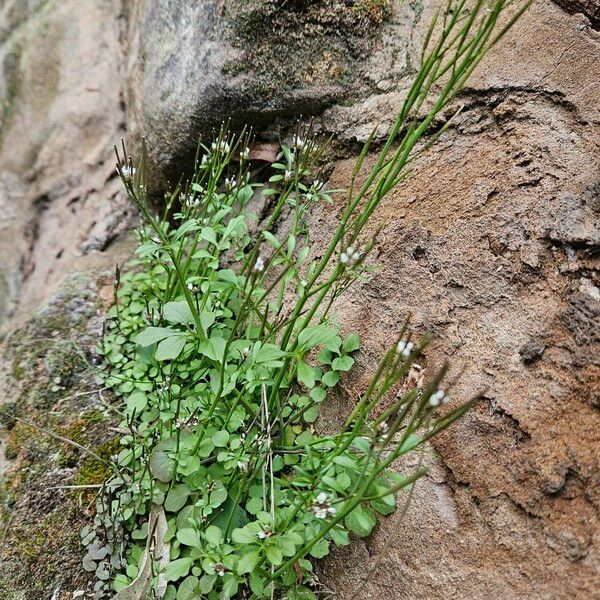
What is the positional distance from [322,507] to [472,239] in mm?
1111

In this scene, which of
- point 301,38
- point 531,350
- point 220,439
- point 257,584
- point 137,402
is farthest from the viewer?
point 301,38

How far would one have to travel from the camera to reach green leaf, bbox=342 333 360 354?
6.73 feet

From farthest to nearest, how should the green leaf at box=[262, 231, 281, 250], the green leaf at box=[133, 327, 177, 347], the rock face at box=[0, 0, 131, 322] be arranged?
the rock face at box=[0, 0, 131, 322] → the green leaf at box=[133, 327, 177, 347] → the green leaf at box=[262, 231, 281, 250]

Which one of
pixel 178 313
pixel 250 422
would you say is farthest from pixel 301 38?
pixel 250 422

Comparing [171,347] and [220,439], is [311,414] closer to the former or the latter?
[220,439]

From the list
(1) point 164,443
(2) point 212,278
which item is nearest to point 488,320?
(2) point 212,278

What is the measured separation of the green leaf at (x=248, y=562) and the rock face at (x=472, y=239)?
402 millimetres

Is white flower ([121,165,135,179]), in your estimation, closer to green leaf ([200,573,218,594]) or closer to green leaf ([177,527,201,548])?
green leaf ([177,527,201,548])

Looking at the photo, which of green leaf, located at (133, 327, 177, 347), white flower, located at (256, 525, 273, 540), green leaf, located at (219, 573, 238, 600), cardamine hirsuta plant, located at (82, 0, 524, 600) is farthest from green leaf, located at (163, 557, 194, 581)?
green leaf, located at (133, 327, 177, 347)

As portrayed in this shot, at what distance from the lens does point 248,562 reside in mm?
1544

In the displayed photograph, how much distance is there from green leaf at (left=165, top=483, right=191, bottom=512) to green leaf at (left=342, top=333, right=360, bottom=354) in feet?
2.54

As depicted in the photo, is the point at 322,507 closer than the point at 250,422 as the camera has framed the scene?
Yes

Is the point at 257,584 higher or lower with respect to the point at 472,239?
lower

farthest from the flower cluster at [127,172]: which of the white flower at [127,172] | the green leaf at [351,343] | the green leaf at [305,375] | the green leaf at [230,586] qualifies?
the green leaf at [230,586]
